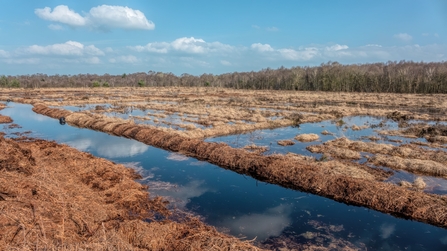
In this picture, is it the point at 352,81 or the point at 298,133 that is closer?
the point at 298,133

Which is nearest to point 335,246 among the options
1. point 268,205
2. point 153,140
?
point 268,205

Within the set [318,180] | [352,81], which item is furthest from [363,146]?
[352,81]

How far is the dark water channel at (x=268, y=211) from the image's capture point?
8.34m

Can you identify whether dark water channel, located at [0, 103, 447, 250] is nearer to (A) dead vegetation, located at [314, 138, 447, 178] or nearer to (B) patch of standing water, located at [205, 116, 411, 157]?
(B) patch of standing water, located at [205, 116, 411, 157]

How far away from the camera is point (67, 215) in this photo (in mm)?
7695

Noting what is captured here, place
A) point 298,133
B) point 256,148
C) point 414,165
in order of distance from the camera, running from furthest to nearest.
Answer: point 298,133 < point 256,148 < point 414,165

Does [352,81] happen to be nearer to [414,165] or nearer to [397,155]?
[397,155]

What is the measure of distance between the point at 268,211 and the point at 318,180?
295cm

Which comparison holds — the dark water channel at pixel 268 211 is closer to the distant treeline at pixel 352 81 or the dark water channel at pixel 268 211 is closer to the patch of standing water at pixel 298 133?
the patch of standing water at pixel 298 133

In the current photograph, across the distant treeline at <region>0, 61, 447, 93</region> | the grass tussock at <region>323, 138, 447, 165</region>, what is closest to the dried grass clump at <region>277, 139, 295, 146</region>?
the grass tussock at <region>323, 138, 447, 165</region>

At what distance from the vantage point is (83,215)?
7996 millimetres

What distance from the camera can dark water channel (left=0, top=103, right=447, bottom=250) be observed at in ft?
27.4

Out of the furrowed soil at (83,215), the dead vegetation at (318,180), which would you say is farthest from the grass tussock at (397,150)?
the furrowed soil at (83,215)

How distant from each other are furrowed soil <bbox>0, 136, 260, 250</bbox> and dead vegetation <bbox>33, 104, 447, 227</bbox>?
16.1 ft
